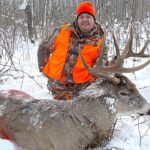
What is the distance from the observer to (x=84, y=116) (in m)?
3.95

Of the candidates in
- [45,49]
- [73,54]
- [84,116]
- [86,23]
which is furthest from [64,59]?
[84,116]

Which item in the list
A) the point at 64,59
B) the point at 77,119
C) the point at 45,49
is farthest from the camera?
the point at 45,49

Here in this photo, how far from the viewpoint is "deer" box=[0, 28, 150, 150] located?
12.8ft

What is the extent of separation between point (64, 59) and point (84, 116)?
4.79ft

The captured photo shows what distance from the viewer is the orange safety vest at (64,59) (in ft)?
16.9

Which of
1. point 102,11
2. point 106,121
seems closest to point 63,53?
point 106,121

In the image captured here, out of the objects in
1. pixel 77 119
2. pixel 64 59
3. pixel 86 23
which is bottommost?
pixel 77 119

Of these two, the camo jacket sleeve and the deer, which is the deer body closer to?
the deer

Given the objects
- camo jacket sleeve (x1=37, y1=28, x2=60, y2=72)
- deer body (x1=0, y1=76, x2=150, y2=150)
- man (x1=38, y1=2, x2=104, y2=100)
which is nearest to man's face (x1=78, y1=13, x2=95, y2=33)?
man (x1=38, y1=2, x2=104, y2=100)

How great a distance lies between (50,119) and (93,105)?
49 cm

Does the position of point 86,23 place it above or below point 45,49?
above

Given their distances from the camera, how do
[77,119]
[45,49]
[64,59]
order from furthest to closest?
1. [45,49]
2. [64,59]
3. [77,119]

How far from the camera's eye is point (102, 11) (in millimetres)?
9992

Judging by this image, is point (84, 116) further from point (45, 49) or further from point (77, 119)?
point (45, 49)
